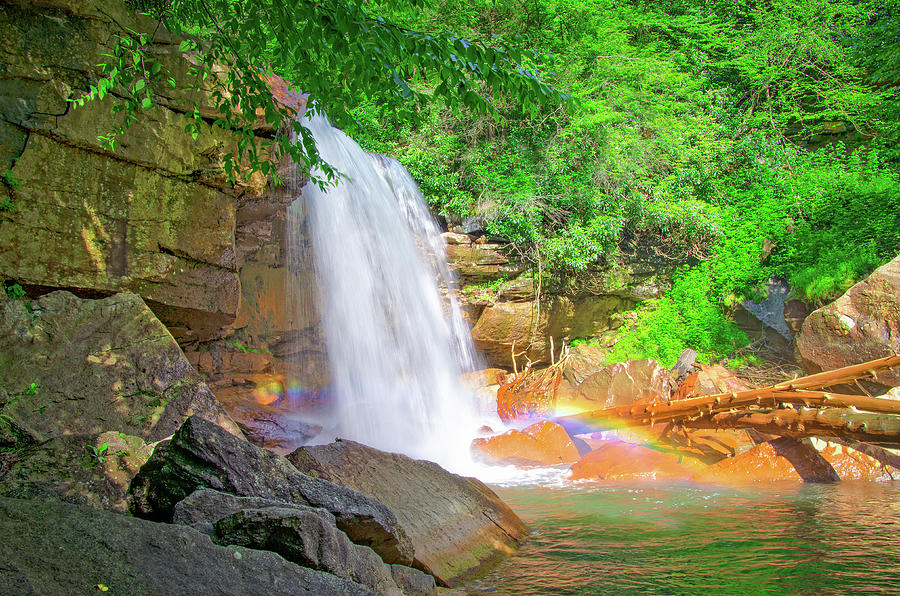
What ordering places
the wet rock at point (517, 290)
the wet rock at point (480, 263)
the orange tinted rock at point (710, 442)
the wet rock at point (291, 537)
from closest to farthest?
the wet rock at point (291, 537), the orange tinted rock at point (710, 442), the wet rock at point (480, 263), the wet rock at point (517, 290)

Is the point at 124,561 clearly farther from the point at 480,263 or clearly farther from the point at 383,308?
the point at 480,263

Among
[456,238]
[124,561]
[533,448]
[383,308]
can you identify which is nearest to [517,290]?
[456,238]

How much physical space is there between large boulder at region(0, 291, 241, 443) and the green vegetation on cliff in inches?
336

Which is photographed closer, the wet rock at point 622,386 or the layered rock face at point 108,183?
the layered rock face at point 108,183

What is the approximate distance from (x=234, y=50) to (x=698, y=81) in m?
15.8

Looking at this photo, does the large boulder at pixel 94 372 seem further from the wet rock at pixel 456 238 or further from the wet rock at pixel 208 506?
the wet rock at pixel 456 238

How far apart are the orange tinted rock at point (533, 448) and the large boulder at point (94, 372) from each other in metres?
5.16

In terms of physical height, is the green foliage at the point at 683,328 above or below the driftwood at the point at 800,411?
above

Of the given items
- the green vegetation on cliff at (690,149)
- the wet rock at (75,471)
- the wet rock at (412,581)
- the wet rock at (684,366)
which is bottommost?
the wet rock at (412,581)

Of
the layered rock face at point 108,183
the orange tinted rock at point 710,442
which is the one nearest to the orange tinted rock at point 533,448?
the orange tinted rock at point 710,442

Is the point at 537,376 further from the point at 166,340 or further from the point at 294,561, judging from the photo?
the point at 294,561

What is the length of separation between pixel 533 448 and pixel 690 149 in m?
10.6

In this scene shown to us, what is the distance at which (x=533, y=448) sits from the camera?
8539 millimetres

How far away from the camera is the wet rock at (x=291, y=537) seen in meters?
2.27
